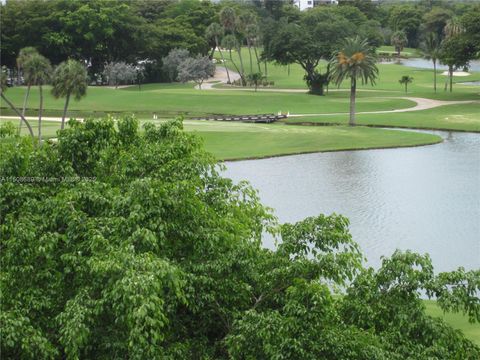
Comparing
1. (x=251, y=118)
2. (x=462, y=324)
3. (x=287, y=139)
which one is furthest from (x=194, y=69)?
(x=462, y=324)

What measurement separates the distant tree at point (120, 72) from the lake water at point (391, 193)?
218 feet

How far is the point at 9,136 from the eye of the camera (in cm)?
2348

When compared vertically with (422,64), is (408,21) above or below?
above

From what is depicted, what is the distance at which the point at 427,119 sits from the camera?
85.4 m

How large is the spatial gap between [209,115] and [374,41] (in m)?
65.7

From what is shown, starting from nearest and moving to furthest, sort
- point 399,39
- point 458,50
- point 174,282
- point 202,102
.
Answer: point 174,282 → point 458,50 → point 202,102 → point 399,39

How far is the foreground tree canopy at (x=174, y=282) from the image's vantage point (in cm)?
1609

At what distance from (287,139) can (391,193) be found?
77.2 feet

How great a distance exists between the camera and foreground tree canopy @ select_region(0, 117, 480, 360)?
1609cm

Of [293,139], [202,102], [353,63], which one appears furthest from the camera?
[202,102]

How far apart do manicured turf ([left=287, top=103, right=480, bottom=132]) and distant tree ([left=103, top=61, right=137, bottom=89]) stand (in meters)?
43.6

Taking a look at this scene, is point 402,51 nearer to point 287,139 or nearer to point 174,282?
point 287,139

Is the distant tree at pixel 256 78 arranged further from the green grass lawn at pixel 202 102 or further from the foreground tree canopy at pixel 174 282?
the foreground tree canopy at pixel 174 282

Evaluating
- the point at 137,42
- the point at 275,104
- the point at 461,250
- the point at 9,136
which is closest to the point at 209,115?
the point at 275,104
